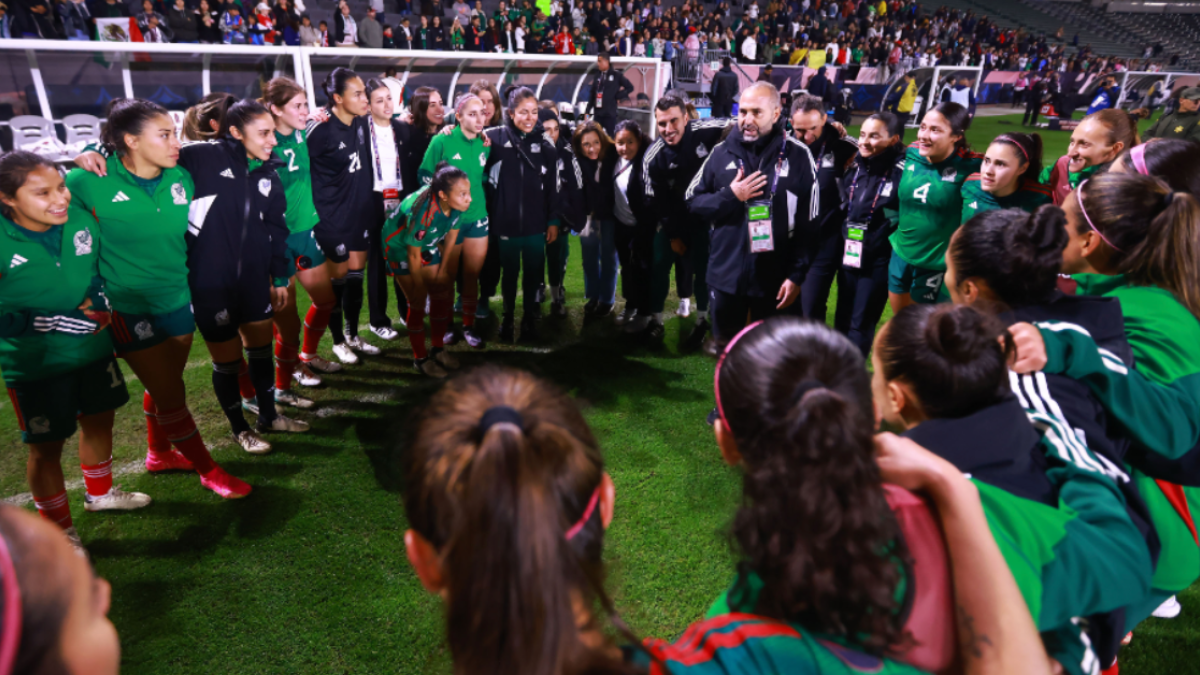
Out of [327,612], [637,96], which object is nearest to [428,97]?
[327,612]

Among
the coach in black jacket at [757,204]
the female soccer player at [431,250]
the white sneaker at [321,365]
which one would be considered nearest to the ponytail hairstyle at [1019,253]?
the coach in black jacket at [757,204]

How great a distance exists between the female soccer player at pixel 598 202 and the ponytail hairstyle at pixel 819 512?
4.37 m

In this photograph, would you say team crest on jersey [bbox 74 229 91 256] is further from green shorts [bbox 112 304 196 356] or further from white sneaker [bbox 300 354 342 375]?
white sneaker [bbox 300 354 342 375]

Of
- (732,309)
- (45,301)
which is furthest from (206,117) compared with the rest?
(732,309)

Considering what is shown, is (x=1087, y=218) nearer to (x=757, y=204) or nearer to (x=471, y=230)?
(x=757, y=204)

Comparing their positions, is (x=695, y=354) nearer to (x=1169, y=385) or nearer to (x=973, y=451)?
(x=1169, y=385)

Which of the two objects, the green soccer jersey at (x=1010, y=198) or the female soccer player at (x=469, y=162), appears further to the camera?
the female soccer player at (x=469, y=162)

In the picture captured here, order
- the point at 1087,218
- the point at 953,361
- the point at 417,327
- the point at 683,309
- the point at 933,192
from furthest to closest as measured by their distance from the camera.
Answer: the point at 683,309 → the point at 417,327 → the point at 933,192 → the point at 1087,218 → the point at 953,361

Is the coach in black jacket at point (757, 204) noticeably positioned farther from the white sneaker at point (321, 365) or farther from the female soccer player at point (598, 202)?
the white sneaker at point (321, 365)

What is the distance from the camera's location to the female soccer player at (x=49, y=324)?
2393 mm

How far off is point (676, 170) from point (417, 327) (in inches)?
89.4

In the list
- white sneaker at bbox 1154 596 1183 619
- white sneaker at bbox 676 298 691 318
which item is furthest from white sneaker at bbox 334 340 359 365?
white sneaker at bbox 1154 596 1183 619

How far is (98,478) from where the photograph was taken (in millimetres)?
3006

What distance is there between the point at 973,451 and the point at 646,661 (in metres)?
0.79
